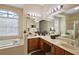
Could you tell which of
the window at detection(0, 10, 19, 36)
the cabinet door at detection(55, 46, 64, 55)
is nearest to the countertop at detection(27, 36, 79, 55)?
the cabinet door at detection(55, 46, 64, 55)

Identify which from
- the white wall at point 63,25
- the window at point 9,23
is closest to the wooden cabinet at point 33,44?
the window at point 9,23

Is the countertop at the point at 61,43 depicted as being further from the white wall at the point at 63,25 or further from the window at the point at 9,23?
the window at the point at 9,23

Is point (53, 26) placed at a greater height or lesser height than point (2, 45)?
greater

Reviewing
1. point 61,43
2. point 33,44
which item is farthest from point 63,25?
point 33,44

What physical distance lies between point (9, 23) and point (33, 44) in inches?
19.1

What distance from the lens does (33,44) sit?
56.5 inches

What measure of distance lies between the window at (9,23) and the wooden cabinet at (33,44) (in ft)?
0.82

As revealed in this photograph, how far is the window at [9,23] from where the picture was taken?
53.2 inches

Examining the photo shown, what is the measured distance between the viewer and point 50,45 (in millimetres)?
1463

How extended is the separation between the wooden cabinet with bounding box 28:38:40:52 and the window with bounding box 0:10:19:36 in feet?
0.82

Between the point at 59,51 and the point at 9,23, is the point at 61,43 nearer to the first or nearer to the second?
the point at 59,51
